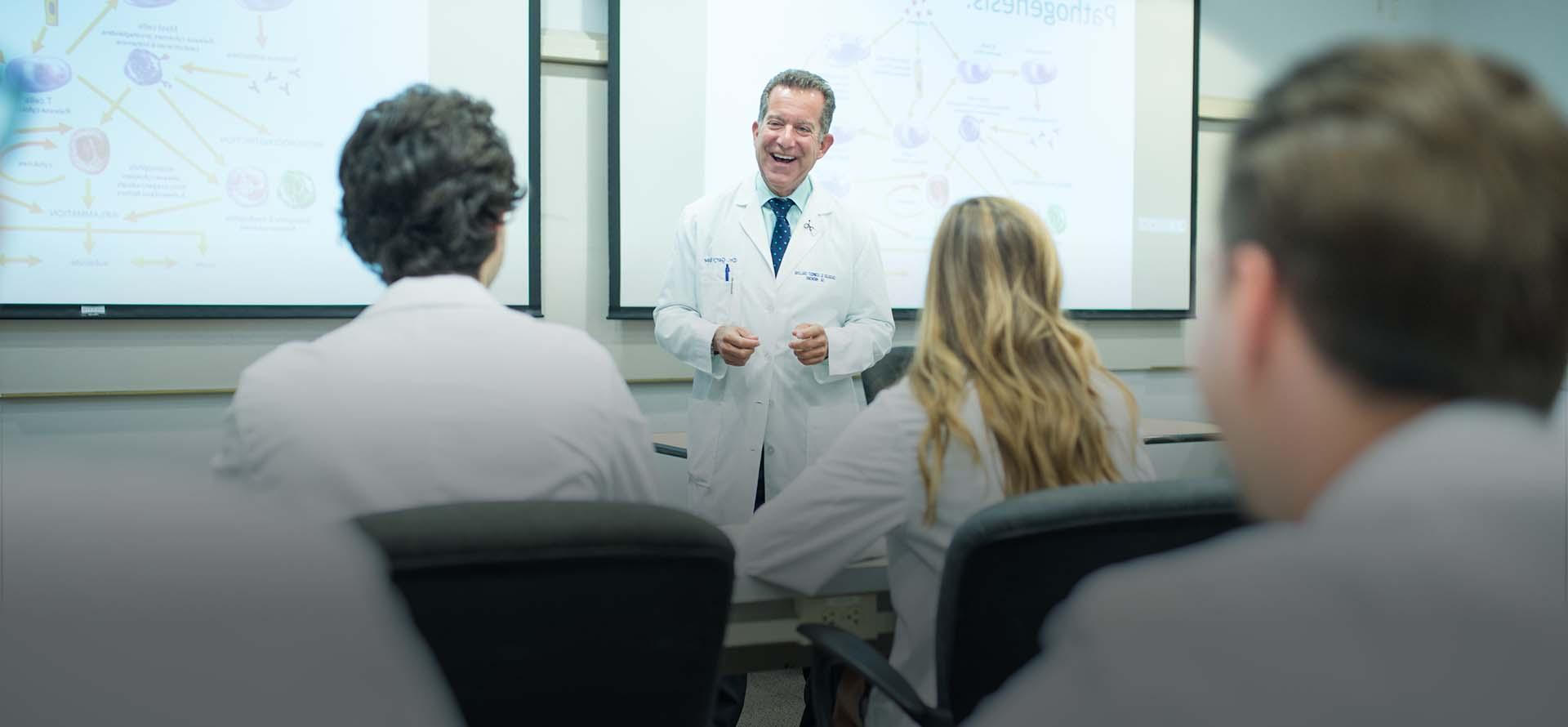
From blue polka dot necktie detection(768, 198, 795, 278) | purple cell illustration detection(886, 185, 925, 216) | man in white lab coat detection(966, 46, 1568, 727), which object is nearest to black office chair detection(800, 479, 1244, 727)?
man in white lab coat detection(966, 46, 1568, 727)

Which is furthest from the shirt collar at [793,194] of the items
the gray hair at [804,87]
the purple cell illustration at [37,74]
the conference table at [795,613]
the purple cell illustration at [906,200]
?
the purple cell illustration at [37,74]

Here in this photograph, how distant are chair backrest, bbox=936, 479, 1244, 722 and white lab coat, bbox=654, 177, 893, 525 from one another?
1443 millimetres

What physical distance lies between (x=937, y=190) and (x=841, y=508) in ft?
7.40

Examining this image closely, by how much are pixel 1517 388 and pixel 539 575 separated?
60cm

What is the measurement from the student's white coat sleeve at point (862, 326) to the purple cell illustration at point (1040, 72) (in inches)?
44.1

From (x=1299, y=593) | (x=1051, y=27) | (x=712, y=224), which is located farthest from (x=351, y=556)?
(x=1051, y=27)

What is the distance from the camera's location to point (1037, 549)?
984mm

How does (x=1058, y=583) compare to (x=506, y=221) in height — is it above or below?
below

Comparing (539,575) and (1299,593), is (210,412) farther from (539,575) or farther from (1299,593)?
(1299,593)

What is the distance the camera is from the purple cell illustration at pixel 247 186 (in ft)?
8.56

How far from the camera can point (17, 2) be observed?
93.8 inches

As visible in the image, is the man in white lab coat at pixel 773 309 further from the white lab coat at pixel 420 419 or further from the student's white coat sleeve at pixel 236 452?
the student's white coat sleeve at pixel 236 452

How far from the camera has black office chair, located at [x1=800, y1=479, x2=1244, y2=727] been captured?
0.96 metres

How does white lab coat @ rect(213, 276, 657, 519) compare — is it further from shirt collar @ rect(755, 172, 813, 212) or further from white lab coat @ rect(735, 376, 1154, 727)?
shirt collar @ rect(755, 172, 813, 212)
